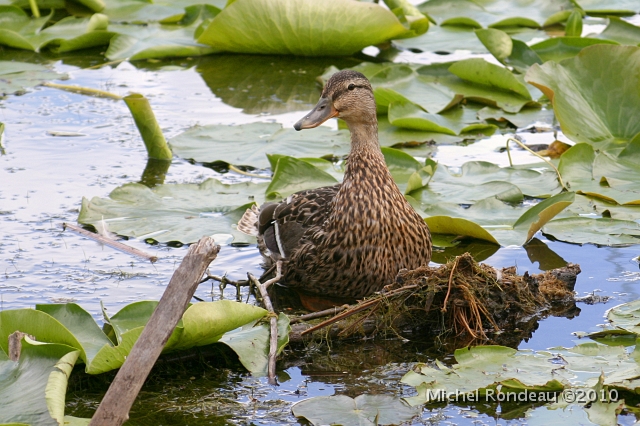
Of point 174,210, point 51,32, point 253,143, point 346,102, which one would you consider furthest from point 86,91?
point 346,102

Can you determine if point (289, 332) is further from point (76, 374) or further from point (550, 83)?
point (550, 83)

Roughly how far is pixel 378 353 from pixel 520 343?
677mm

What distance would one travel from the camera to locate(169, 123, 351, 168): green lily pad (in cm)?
704

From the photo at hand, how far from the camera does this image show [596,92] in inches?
265

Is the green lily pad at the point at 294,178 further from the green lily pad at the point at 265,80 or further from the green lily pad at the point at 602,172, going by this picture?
the green lily pad at the point at 265,80

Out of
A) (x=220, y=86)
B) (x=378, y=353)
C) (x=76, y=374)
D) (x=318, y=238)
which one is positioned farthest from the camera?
(x=220, y=86)

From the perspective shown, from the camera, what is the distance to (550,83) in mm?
6727

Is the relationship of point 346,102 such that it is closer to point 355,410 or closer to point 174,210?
point 174,210

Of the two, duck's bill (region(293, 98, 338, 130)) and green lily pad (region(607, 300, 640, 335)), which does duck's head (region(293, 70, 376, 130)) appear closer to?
duck's bill (region(293, 98, 338, 130))

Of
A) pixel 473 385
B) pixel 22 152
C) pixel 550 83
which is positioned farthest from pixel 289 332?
pixel 22 152

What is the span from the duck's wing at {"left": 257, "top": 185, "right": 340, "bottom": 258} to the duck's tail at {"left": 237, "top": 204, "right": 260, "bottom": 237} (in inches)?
3.4

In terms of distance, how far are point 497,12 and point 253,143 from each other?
4.00 m

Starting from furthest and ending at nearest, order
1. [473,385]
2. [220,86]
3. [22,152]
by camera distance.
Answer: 1. [220,86]
2. [22,152]
3. [473,385]

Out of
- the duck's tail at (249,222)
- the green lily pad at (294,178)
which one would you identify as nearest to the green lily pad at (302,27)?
the green lily pad at (294,178)
